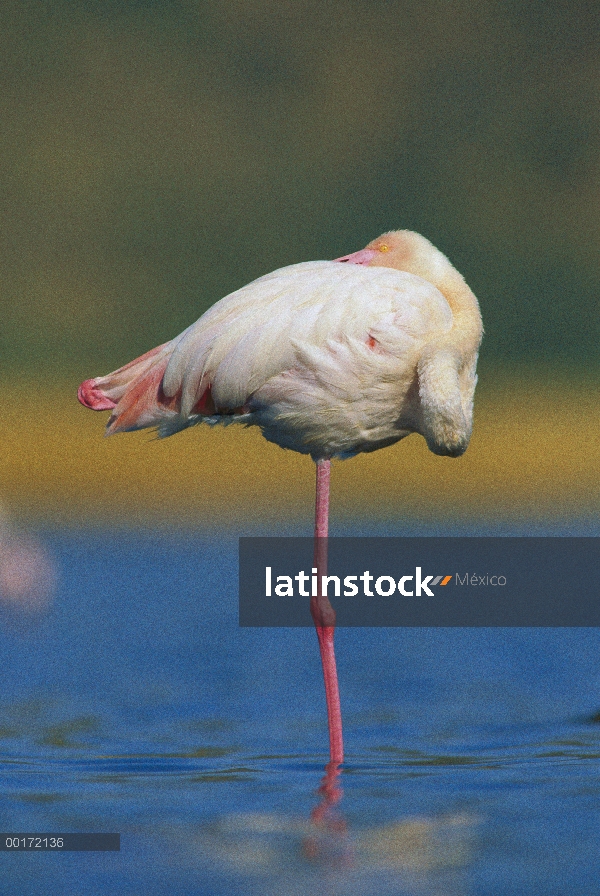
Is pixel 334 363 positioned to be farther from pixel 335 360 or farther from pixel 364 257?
pixel 364 257

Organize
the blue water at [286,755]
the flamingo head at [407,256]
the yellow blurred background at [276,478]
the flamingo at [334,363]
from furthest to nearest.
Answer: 1. the yellow blurred background at [276,478]
2. the flamingo head at [407,256]
3. the flamingo at [334,363]
4. the blue water at [286,755]

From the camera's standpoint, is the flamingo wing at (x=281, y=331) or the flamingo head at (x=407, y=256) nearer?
the flamingo wing at (x=281, y=331)

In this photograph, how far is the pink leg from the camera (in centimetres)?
379

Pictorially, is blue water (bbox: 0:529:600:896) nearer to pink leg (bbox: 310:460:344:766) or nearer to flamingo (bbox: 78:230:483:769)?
pink leg (bbox: 310:460:344:766)

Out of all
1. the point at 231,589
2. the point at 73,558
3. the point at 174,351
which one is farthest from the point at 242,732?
the point at 73,558

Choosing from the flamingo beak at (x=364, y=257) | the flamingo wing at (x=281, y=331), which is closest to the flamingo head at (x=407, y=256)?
the flamingo beak at (x=364, y=257)

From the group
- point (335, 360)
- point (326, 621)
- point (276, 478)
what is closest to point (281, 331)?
point (335, 360)

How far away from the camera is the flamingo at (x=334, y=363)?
3713mm

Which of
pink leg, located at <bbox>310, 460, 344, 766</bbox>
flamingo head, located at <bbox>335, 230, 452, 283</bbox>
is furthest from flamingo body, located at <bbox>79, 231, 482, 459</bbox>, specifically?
pink leg, located at <bbox>310, 460, 344, 766</bbox>

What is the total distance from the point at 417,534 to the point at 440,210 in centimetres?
544

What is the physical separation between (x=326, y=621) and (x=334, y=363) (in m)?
0.93

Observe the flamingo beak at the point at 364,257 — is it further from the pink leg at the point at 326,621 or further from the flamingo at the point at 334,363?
the pink leg at the point at 326,621

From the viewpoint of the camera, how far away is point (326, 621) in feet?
13.9

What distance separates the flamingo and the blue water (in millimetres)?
341
